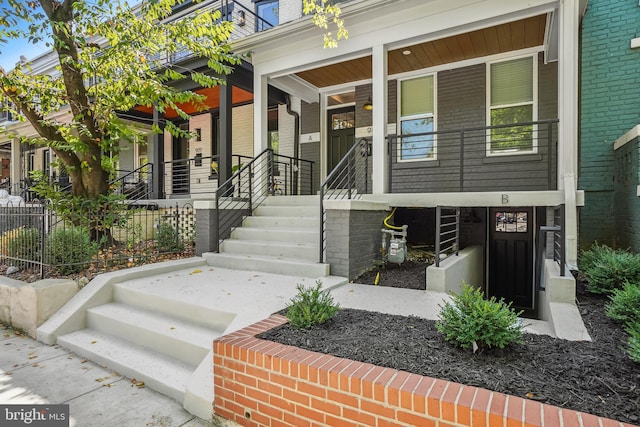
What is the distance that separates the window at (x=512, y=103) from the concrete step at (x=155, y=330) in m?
5.85

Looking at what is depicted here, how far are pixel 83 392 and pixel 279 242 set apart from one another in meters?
3.22

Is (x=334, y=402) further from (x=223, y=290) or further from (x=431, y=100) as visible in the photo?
(x=431, y=100)

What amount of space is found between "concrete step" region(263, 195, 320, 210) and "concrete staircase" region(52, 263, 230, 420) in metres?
3.18

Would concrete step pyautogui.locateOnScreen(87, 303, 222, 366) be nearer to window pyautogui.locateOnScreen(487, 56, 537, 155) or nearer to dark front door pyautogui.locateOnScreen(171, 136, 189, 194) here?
window pyautogui.locateOnScreen(487, 56, 537, 155)

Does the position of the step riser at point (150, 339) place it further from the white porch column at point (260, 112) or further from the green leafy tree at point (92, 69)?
the white porch column at point (260, 112)

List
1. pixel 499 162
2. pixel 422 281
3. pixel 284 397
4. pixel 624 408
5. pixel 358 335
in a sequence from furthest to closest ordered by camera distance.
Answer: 1. pixel 499 162
2. pixel 422 281
3. pixel 358 335
4. pixel 284 397
5. pixel 624 408

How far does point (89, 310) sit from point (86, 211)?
8.61 feet

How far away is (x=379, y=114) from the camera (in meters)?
5.97

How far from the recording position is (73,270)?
4824mm

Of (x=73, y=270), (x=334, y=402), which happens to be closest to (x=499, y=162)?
(x=334, y=402)

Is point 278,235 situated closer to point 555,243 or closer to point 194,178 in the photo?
point 555,243

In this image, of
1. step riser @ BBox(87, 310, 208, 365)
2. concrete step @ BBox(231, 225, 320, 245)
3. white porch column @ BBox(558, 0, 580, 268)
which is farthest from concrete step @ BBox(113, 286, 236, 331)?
white porch column @ BBox(558, 0, 580, 268)

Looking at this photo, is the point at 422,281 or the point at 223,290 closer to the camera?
the point at 223,290

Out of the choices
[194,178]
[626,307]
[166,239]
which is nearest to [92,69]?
[166,239]
